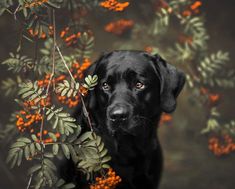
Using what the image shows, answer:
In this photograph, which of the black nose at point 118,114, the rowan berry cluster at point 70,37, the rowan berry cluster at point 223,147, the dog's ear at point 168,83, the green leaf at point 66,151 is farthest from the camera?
the rowan berry cluster at point 223,147

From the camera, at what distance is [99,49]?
5.57 meters

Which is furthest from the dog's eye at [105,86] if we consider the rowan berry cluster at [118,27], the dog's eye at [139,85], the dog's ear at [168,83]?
the rowan berry cluster at [118,27]

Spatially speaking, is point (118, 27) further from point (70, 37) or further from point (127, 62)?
point (127, 62)

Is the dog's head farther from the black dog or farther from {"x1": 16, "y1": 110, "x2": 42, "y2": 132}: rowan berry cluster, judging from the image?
{"x1": 16, "y1": 110, "x2": 42, "y2": 132}: rowan berry cluster

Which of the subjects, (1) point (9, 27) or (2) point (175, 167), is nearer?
(1) point (9, 27)

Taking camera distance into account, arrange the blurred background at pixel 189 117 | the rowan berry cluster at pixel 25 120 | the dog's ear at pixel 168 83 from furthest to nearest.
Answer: the blurred background at pixel 189 117
the dog's ear at pixel 168 83
the rowan berry cluster at pixel 25 120

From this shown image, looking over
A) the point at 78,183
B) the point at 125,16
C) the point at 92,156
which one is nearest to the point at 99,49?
the point at 125,16

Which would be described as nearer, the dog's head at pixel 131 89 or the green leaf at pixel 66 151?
the green leaf at pixel 66 151

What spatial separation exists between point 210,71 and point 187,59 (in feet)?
0.76

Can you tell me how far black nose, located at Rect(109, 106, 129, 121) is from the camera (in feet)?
9.98

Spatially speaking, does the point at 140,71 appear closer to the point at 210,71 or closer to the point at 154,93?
the point at 154,93

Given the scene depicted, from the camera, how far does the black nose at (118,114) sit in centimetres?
304

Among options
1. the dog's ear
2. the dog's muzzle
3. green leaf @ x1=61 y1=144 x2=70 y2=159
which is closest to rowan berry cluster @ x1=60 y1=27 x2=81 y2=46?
the dog's ear

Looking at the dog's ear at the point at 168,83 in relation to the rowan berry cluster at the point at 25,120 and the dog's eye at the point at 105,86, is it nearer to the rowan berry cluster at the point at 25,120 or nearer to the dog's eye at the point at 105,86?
the dog's eye at the point at 105,86
